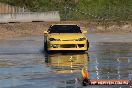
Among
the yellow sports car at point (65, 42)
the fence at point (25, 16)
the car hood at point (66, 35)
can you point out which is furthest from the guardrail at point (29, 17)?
the yellow sports car at point (65, 42)

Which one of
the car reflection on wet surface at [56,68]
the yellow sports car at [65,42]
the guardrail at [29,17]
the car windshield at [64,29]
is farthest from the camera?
the guardrail at [29,17]

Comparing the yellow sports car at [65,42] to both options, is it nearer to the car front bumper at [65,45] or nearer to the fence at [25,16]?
the car front bumper at [65,45]

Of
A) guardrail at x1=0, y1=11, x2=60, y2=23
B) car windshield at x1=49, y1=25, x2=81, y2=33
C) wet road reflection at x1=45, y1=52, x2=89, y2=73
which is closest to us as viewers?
wet road reflection at x1=45, y1=52, x2=89, y2=73

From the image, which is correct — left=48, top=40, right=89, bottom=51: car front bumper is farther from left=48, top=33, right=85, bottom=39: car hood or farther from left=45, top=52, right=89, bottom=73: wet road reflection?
left=45, top=52, right=89, bottom=73: wet road reflection

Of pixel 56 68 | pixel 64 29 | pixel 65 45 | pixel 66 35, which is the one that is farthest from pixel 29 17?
pixel 56 68

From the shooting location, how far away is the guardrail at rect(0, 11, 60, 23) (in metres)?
51.7

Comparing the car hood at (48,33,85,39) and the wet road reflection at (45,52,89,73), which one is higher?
the car hood at (48,33,85,39)

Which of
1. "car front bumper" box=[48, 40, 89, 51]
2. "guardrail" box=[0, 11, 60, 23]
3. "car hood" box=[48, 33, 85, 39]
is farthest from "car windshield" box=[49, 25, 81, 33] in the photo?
"guardrail" box=[0, 11, 60, 23]

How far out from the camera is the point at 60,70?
65.5ft

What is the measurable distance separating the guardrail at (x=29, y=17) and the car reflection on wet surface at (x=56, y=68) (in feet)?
74.6

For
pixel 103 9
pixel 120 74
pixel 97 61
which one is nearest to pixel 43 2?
pixel 103 9

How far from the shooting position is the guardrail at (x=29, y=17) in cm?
5168

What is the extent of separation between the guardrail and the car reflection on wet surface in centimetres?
2275

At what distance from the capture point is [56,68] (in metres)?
20.7
